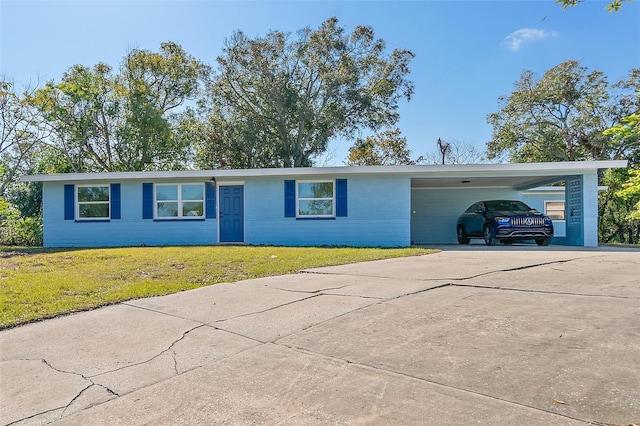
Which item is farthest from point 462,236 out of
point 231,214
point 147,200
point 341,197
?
point 147,200

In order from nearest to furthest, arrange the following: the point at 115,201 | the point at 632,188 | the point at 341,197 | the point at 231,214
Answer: the point at 632,188
the point at 341,197
the point at 231,214
the point at 115,201

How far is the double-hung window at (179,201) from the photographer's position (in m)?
14.8

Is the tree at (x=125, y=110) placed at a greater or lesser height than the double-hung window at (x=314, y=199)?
greater

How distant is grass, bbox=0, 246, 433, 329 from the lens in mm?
5617

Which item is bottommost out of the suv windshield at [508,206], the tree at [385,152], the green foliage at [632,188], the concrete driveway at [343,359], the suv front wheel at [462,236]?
the concrete driveway at [343,359]

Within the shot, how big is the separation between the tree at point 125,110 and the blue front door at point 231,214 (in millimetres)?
11883

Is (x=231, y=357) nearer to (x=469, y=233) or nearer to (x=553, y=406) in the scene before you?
(x=553, y=406)

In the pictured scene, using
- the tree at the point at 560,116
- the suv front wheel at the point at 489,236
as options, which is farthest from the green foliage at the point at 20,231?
the tree at the point at 560,116

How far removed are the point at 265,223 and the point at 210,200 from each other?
2.22m

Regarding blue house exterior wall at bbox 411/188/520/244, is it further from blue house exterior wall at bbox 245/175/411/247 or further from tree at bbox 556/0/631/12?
tree at bbox 556/0/631/12

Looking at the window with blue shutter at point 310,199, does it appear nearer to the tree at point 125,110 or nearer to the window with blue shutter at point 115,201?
the window with blue shutter at point 115,201

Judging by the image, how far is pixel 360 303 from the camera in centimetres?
515

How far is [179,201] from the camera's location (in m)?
14.9

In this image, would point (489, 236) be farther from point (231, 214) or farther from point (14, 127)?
point (14, 127)
